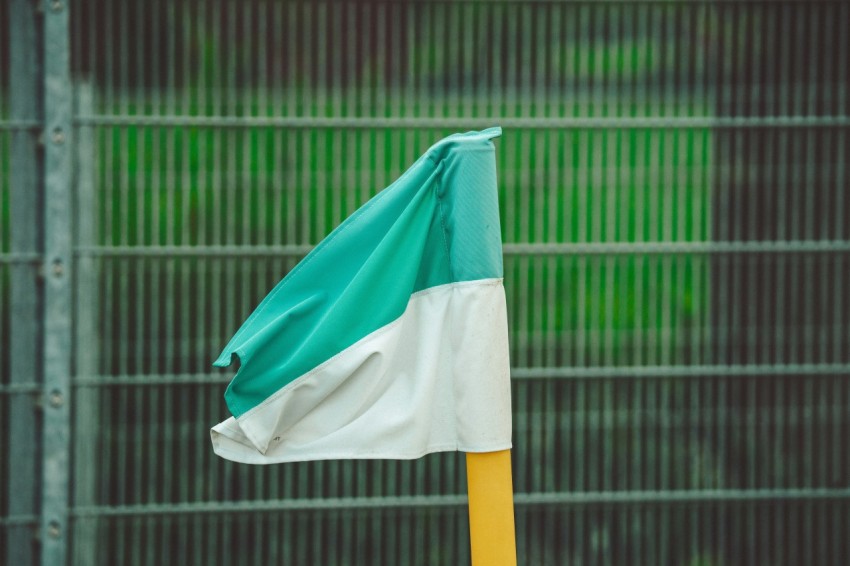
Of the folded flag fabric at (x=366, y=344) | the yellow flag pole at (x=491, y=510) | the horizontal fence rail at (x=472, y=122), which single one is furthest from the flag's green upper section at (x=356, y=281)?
the horizontal fence rail at (x=472, y=122)

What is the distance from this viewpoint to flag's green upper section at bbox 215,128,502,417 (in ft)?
10.8

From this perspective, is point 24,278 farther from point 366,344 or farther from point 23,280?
point 366,344

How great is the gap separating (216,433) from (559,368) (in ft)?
7.00

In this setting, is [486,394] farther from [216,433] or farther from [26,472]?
[26,472]

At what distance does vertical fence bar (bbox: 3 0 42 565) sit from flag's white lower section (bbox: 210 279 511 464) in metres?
1.97

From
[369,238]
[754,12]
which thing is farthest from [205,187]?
[754,12]

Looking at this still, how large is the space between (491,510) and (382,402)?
0.39 meters

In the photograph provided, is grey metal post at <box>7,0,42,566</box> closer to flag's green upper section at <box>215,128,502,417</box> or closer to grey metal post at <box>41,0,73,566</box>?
grey metal post at <box>41,0,73,566</box>

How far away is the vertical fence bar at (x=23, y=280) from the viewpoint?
16.4ft

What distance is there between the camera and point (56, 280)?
16.3 feet

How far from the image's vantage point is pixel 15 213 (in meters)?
5.02

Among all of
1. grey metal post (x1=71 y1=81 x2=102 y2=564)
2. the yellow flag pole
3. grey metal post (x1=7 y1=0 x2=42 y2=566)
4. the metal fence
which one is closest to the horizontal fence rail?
the metal fence

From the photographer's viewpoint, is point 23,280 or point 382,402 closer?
point 382,402

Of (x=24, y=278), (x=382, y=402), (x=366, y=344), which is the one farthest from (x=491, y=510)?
(x=24, y=278)
